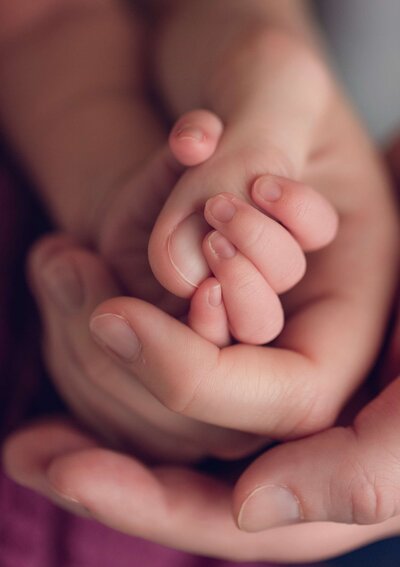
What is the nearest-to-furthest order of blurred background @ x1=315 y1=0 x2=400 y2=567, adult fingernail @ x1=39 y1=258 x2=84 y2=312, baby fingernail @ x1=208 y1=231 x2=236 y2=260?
1. baby fingernail @ x1=208 y1=231 x2=236 y2=260
2. adult fingernail @ x1=39 y1=258 x2=84 y2=312
3. blurred background @ x1=315 y1=0 x2=400 y2=567

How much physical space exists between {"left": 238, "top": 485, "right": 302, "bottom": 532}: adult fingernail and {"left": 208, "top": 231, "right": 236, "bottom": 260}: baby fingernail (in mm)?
151

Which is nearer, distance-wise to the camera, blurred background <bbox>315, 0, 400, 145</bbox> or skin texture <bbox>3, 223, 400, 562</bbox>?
skin texture <bbox>3, 223, 400, 562</bbox>

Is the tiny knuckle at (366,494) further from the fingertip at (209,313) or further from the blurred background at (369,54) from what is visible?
the blurred background at (369,54)

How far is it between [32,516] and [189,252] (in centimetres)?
30

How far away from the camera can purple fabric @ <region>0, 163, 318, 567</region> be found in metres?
0.60

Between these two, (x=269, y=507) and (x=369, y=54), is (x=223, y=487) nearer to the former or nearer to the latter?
(x=269, y=507)

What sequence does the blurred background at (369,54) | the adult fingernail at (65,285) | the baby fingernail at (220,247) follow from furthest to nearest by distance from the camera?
the blurred background at (369,54) → the adult fingernail at (65,285) → the baby fingernail at (220,247)

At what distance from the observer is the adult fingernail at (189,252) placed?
0.45m

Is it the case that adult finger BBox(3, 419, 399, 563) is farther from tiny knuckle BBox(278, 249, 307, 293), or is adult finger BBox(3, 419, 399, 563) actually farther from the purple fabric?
tiny knuckle BBox(278, 249, 307, 293)

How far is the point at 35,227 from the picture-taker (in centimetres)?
76

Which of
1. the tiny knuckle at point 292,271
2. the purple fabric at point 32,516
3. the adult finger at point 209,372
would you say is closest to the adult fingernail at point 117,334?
the adult finger at point 209,372

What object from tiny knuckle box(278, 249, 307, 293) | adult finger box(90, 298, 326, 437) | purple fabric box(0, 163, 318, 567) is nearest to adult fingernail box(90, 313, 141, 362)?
adult finger box(90, 298, 326, 437)

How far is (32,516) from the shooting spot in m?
0.61

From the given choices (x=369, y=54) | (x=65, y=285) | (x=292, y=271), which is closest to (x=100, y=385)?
(x=65, y=285)
